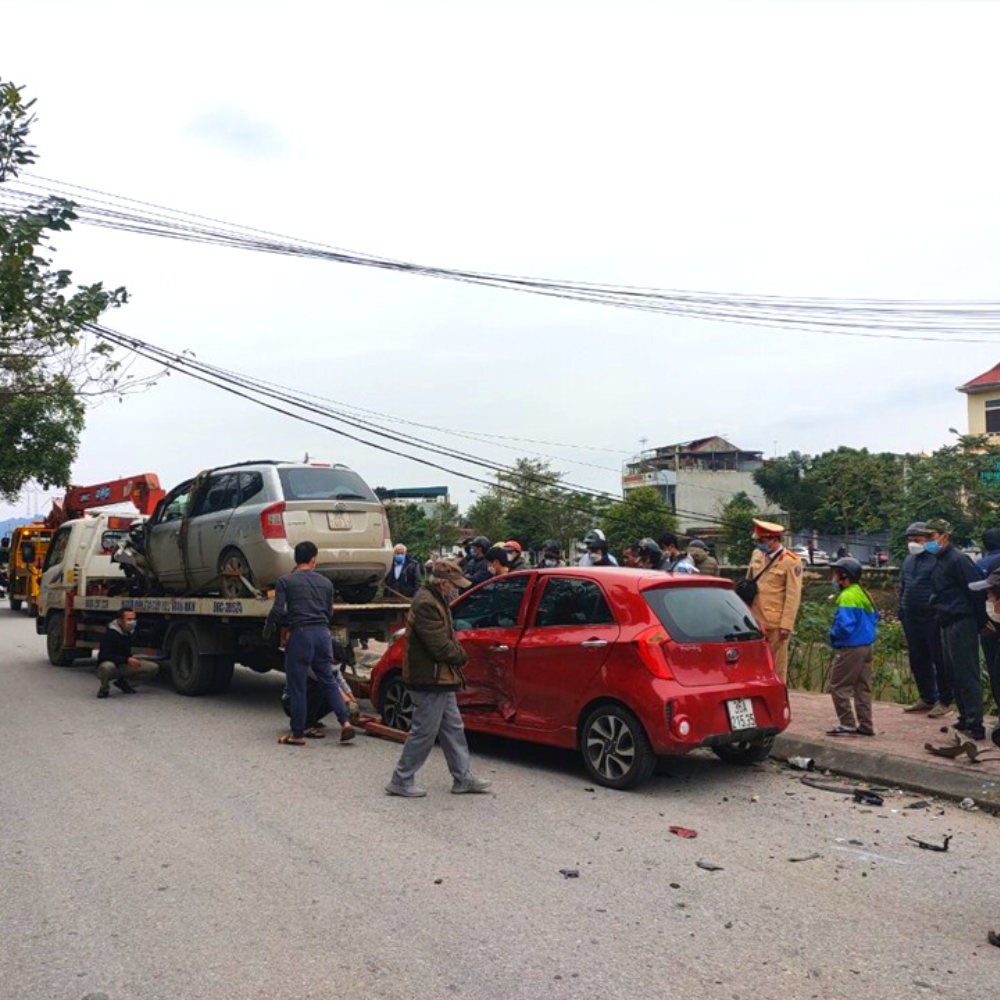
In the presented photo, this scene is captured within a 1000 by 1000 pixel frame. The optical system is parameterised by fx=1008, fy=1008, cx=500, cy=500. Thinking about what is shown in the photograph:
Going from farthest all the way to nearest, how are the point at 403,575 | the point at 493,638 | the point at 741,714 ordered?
the point at 403,575
the point at 493,638
the point at 741,714

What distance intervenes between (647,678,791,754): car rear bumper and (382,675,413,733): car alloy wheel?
2.88 meters

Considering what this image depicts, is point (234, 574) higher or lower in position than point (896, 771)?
higher

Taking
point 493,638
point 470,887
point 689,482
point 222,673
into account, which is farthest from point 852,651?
point 689,482

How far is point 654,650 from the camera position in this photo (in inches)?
277

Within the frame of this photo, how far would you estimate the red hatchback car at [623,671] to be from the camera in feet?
23.0

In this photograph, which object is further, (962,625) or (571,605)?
(962,625)

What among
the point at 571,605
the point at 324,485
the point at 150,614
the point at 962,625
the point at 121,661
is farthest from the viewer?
the point at 150,614

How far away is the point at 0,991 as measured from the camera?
3.93 m

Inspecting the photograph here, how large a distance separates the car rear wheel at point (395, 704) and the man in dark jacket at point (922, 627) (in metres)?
4.70

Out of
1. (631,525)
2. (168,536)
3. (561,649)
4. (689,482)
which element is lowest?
(561,649)

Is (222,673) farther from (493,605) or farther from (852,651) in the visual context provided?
(852,651)

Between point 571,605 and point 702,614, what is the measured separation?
1.00m

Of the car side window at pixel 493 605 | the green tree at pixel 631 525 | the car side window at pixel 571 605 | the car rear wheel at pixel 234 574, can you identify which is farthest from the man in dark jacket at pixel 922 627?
the green tree at pixel 631 525

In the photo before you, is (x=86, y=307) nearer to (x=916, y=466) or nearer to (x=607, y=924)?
(x=607, y=924)
